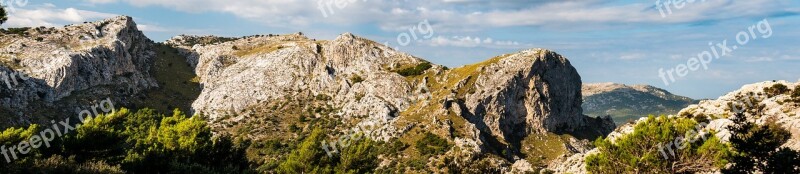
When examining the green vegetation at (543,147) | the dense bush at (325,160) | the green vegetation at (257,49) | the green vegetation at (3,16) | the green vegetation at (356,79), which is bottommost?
the green vegetation at (543,147)

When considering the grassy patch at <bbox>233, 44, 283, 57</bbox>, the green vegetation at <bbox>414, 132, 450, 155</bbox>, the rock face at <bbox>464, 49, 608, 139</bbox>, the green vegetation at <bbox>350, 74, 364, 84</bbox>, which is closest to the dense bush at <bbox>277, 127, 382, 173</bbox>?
the green vegetation at <bbox>414, 132, 450, 155</bbox>

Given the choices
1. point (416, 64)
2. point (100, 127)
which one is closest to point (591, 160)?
point (100, 127)

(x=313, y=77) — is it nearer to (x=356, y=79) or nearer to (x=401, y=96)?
(x=356, y=79)

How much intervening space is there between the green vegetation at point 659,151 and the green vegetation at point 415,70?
9872 centimetres

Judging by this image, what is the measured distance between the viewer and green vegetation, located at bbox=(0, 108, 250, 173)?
45.4 metres

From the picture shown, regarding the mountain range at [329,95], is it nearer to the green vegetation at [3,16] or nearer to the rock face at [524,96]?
the rock face at [524,96]

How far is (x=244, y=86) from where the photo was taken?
504 feet

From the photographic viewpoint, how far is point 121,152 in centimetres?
6669

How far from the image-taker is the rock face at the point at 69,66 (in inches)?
4628

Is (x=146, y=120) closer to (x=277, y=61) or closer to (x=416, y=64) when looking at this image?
(x=277, y=61)

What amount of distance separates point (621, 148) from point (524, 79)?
3755 inches

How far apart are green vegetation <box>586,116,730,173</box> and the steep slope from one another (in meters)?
60.6

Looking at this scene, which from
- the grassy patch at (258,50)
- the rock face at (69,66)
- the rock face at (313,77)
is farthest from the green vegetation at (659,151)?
the grassy patch at (258,50)

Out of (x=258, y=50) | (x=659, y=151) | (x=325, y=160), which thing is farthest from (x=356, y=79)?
(x=659, y=151)
